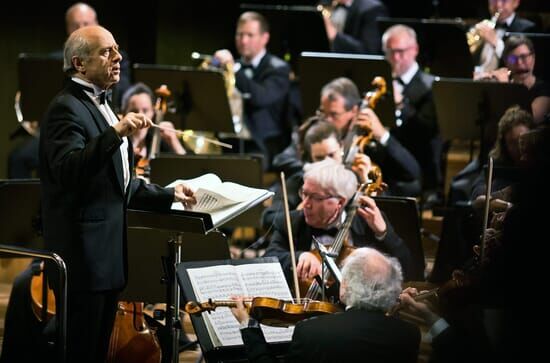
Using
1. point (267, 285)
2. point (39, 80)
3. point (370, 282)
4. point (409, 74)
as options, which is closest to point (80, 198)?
point (267, 285)

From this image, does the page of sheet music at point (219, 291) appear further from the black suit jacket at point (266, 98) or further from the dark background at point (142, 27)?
the dark background at point (142, 27)

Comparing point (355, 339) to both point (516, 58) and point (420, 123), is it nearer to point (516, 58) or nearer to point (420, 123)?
point (516, 58)

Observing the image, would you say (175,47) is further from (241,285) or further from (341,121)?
(241,285)

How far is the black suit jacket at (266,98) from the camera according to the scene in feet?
21.9

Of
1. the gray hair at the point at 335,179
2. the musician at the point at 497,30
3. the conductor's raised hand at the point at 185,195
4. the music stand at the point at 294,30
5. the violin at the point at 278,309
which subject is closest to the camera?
the violin at the point at 278,309

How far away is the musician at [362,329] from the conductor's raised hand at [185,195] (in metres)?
0.79

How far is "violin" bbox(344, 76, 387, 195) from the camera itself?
4422 millimetres

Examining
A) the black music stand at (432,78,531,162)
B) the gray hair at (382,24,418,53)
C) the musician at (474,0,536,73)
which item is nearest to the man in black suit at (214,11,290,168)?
the gray hair at (382,24,418,53)

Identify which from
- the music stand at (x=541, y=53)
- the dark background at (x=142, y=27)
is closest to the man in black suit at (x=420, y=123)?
the music stand at (x=541, y=53)

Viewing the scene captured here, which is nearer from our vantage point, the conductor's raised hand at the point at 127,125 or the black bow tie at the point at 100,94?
the conductor's raised hand at the point at 127,125

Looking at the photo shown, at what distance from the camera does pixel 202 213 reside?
3.22 m

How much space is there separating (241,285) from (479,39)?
127 inches

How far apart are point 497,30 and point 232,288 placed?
325 cm

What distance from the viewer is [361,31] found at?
23.1ft
